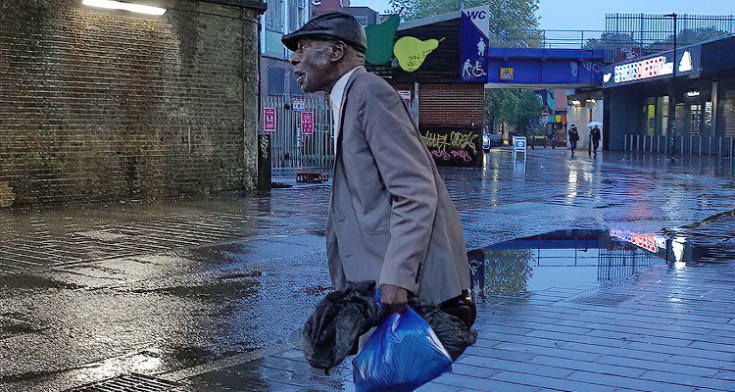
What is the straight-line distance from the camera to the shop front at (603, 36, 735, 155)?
44.5 meters

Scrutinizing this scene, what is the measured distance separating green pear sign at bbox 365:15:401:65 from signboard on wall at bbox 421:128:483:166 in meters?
2.81

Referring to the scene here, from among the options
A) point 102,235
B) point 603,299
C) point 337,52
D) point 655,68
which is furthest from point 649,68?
point 337,52

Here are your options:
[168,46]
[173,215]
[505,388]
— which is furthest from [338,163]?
[168,46]

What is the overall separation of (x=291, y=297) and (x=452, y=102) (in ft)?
83.3

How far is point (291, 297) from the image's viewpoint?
26.2 ft

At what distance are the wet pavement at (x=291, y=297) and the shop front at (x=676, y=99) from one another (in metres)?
30.9

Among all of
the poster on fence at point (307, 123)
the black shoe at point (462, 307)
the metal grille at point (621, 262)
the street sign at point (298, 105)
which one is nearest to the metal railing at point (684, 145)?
the poster on fence at point (307, 123)

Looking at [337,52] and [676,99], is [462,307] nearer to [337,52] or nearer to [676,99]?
[337,52]

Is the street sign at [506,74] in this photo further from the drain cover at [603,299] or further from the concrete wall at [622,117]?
the drain cover at [603,299]

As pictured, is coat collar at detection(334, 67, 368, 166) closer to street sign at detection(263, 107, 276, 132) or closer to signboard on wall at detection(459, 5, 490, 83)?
street sign at detection(263, 107, 276, 132)

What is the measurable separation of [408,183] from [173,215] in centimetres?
1146

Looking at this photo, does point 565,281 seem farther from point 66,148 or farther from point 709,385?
point 66,148

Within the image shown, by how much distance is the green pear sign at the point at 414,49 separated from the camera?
1275 inches

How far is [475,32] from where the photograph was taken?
3241 centimetres
